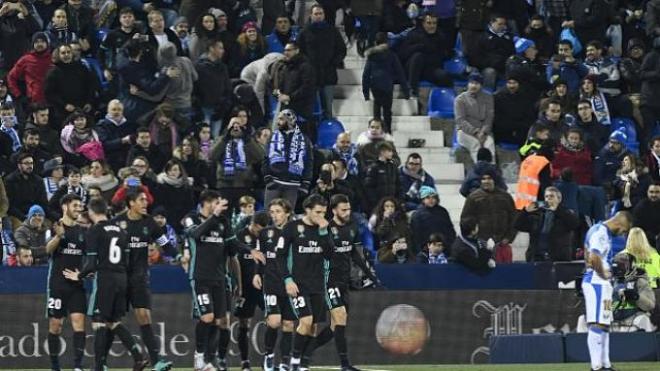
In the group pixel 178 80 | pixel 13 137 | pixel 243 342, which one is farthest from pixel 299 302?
pixel 178 80

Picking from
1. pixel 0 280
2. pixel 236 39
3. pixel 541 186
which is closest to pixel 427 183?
pixel 541 186

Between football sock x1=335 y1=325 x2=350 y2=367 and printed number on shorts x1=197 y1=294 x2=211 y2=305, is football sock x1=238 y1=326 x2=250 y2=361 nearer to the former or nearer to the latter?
printed number on shorts x1=197 y1=294 x2=211 y2=305

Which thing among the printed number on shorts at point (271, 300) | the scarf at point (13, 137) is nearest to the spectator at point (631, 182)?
the printed number on shorts at point (271, 300)

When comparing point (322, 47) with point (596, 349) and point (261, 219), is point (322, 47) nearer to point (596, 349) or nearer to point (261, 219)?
point (261, 219)

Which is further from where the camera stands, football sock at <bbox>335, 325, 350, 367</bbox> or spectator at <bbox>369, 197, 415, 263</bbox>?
spectator at <bbox>369, 197, 415, 263</bbox>

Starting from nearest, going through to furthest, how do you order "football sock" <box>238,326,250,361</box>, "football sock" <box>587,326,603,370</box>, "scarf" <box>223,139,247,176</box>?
1. "football sock" <box>587,326,603,370</box>
2. "football sock" <box>238,326,250,361</box>
3. "scarf" <box>223,139,247,176</box>

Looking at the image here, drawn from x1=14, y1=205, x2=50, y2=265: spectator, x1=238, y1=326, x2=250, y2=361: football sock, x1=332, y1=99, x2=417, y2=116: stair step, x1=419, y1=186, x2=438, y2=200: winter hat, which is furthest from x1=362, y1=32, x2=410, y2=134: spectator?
x1=238, y1=326, x2=250, y2=361: football sock

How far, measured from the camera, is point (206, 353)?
24156mm

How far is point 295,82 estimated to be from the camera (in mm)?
30422

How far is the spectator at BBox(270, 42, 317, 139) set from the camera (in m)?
30.4

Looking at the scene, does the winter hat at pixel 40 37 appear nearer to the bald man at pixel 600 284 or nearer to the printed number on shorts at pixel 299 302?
the printed number on shorts at pixel 299 302

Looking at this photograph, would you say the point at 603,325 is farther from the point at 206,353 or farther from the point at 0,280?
the point at 0,280

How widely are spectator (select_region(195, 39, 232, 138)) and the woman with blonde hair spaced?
6.46m

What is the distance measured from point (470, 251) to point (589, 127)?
14.6 ft
